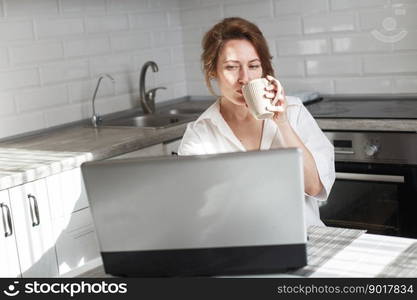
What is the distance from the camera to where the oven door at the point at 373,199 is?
285 centimetres

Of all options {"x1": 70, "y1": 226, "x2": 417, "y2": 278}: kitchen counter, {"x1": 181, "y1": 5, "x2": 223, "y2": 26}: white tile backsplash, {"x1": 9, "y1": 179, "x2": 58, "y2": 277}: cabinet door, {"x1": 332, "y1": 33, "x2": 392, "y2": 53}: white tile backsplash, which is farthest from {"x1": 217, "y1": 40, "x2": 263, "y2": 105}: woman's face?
{"x1": 181, "y1": 5, "x2": 223, "y2": 26}: white tile backsplash

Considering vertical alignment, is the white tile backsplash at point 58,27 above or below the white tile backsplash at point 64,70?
above

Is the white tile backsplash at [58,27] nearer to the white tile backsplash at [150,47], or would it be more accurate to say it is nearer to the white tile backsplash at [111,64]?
the white tile backsplash at [150,47]

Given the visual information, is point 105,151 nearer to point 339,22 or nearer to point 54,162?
point 54,162

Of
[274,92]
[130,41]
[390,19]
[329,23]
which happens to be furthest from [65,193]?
[390,19]

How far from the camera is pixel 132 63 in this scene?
3.86 metres

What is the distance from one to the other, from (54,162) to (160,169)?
1.43 meters

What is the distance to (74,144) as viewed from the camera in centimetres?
296

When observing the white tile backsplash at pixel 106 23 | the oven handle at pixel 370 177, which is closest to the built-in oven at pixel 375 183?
the oven handle at pixel 370 177

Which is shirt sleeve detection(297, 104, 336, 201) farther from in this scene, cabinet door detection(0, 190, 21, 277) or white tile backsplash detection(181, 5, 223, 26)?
white tile backsplash detection(181, 5, 223, 26)

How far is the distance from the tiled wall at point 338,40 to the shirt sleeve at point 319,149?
1.35 m

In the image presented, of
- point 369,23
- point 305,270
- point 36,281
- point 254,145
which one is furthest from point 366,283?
point 369,23

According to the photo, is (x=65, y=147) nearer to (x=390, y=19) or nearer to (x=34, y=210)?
(x=34, y=210)

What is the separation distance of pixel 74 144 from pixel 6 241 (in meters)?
0.68
